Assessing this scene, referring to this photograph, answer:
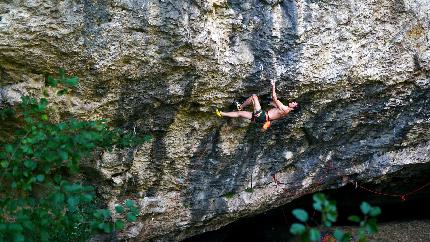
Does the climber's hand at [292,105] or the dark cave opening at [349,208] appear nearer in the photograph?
the climber's hand at [292,105]

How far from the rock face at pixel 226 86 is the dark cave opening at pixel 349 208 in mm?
789

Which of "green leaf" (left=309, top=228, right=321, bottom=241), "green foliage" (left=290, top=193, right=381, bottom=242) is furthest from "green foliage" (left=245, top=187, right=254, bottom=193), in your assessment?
"green leaf" (left=309, top=228, right=321, bottom=241)

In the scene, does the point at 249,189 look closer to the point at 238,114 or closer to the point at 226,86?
the point at 238,114

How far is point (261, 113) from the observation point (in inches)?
205

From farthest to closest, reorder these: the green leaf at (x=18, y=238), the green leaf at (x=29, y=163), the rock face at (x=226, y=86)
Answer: the rock face at (x=226, y=86), the green leaf at (x=29, y=163), the green leaf at (x=18, y=238)

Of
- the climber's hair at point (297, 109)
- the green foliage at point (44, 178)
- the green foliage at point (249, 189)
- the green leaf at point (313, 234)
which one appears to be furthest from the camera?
the green foliage at point (249, 189)

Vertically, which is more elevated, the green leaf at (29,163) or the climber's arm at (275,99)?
the climber's arm at (275,99)

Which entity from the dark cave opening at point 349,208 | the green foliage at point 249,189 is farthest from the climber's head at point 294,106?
the dark cave opening at point 349,208

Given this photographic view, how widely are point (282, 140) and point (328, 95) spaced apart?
0.77 m

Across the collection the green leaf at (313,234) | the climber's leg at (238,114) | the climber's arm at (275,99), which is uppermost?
the green leaf at (313,234)

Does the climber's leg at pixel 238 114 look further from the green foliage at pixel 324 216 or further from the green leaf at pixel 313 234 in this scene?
the green leaf at pixel 313 234

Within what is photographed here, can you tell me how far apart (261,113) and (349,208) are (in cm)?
353

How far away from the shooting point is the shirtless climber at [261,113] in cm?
518

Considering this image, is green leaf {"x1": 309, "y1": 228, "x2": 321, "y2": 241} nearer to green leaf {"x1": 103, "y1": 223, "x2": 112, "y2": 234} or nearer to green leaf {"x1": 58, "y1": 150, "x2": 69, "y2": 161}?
green leaf {"x1": 103, "y1": 223, "x2": 112, "y2": 234}
